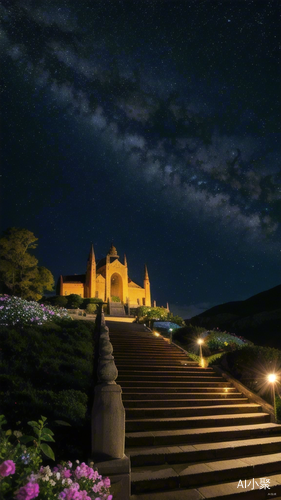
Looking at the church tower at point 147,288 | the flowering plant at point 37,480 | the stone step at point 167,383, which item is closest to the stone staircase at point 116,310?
the church tower at point 147,288

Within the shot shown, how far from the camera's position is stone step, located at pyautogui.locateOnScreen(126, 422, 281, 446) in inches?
240

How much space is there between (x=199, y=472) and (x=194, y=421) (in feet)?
6.50

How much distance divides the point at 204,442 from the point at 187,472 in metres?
1.44

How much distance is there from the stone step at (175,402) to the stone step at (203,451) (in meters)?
1.74

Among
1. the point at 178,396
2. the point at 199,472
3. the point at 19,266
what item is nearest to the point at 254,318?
the point at 19,266

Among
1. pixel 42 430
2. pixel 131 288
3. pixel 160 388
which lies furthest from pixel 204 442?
pixel 131 288

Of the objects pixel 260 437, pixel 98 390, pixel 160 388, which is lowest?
pixel 260 437

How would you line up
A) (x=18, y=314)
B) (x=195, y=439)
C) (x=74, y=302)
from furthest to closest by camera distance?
(x=74, y=302)
(x=18, y=314)
(x=195, y=439)

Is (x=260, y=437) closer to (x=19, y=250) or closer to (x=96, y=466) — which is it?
(x=96, y=466)

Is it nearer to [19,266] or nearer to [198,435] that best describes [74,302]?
[19,266]

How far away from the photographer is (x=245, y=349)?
417 inches

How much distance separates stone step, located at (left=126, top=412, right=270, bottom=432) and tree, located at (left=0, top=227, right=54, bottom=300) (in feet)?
80.1

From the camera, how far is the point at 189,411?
7.69 metres

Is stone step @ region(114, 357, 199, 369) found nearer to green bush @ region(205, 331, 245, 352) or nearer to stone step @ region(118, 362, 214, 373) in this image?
stone step @ region(118, 362, 214, 373)
